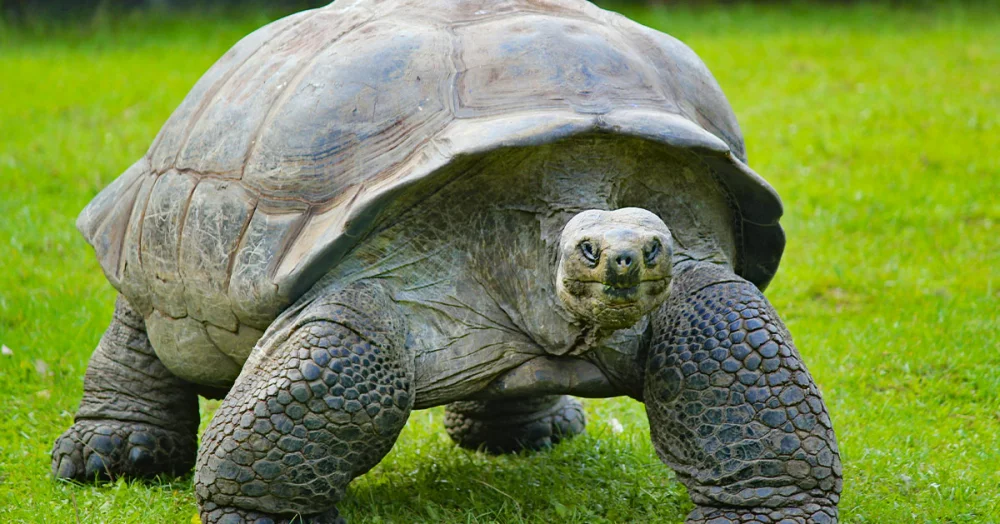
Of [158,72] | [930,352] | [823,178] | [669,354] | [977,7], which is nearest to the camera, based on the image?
[669,354]

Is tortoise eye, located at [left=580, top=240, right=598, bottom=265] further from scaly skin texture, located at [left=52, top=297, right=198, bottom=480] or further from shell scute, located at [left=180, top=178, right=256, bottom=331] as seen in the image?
scaly skin texture, located at [left=52, top=297, right=198, bottom=480]

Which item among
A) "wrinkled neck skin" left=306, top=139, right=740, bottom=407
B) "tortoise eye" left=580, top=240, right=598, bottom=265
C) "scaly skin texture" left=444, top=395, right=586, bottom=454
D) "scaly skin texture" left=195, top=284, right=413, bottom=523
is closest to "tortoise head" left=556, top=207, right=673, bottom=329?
"tortoise eye" left=580, top=240, right=598, bottom=265

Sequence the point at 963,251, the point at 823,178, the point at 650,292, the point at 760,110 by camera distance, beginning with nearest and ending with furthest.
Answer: the point at 650,292
the point at 963,251
the point at 823,178
the point at 760,110

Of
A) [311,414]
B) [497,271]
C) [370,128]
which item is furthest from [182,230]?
[497,271]

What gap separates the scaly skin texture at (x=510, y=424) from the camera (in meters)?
4.31

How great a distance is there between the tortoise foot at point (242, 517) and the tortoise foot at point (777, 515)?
1.11 metres

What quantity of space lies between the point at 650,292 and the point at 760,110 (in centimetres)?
666

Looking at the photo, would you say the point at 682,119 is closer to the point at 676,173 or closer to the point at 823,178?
the point at 676,173

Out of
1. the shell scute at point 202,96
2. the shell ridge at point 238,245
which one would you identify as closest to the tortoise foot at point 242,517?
the shell ridge at point 238,245

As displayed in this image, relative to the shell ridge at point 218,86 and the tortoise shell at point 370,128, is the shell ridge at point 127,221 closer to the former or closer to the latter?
the tortoise shell at point 370,128

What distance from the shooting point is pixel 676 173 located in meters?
3.32

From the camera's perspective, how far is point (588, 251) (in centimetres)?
283

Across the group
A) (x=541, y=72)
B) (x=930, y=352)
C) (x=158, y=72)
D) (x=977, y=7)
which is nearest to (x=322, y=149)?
(x=541, y=72)

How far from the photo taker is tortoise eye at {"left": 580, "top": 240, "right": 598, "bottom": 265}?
2811 mm
